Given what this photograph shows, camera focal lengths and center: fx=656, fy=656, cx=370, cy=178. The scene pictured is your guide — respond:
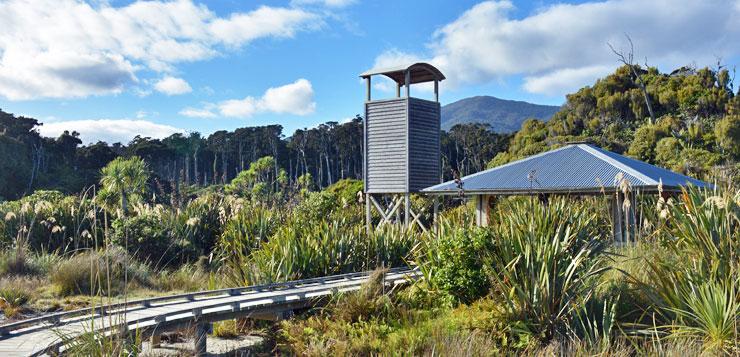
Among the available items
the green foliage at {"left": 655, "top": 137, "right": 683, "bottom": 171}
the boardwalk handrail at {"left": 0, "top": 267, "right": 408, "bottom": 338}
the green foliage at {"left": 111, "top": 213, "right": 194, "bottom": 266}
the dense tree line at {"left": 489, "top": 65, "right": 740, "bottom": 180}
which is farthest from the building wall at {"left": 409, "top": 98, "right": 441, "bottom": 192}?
the green foliage at {"left": 655, "top": 137, "right": 683, "bottom": 171}

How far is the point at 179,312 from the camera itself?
775cm

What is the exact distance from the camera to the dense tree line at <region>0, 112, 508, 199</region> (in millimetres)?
45250

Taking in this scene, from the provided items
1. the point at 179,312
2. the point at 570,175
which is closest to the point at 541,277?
the point at 179,312

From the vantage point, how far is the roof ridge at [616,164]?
14.5m

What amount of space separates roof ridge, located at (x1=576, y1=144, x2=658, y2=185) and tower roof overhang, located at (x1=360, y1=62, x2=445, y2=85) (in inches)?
207

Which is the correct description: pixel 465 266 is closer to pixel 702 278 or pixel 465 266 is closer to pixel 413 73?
pixel 702 278

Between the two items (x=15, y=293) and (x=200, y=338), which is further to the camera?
(x=15, y=293)

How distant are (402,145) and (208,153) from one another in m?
62.0

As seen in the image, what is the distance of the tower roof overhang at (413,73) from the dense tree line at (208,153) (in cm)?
1921

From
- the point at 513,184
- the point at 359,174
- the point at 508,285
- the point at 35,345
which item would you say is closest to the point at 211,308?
the point at 35,345

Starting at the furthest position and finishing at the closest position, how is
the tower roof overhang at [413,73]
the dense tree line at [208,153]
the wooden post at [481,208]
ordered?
the dense tree line at [208,153]
the tower roof overhang at [413,73]
the wooden post at [481,208]

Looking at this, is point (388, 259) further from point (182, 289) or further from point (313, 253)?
point (182, 289)

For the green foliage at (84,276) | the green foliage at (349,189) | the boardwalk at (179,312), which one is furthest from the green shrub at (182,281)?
the green foliage at (349,189)

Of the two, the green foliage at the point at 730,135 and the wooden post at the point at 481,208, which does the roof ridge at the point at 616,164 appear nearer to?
the wooden post at the point at 481,208
